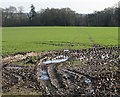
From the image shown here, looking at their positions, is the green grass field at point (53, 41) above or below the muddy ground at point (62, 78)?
below

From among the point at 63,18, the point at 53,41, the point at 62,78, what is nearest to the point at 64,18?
the point at 63,18

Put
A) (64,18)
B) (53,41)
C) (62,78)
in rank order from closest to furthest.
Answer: (62,78) < (53,41) < (64,18)

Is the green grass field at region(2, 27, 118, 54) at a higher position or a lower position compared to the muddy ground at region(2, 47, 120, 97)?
lower

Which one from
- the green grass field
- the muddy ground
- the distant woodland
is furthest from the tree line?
the muddy ground

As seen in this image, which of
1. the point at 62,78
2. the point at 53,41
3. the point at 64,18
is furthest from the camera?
the point at 64,18

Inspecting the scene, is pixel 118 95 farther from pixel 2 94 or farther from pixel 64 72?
pixel 64 72

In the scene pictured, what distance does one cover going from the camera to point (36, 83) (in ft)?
45.1

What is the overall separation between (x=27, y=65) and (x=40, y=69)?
186 cm

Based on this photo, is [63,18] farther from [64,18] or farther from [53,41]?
[53,41]

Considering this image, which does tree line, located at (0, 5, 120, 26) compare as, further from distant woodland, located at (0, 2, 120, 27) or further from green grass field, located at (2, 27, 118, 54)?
green grass field, located at (2, 27, 118, 54)

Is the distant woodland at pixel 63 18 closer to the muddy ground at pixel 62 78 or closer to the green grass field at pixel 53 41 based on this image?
the green grass field at pixel 53 41

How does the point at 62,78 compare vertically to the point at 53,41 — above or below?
above

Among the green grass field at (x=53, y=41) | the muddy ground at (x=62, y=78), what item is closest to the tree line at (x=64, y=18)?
the green grass field at (x=53, y=41)

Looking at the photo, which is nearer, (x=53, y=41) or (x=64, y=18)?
(x=53, y=41)
